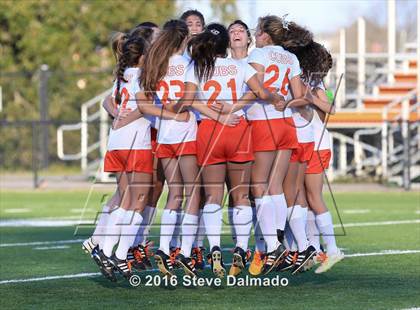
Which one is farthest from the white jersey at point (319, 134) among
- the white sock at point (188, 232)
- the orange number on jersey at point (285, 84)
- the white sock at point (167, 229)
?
the white sock at point (167, 229)

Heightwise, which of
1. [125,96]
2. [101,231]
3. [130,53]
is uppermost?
[130,53]

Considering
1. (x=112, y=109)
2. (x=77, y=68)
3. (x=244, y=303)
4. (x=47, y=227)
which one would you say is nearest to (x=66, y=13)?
(x=77, y=68)

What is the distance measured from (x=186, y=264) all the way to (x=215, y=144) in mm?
972

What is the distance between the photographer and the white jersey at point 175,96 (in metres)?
8.96

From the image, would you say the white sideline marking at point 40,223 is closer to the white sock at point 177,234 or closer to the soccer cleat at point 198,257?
the white sock at point 177,234

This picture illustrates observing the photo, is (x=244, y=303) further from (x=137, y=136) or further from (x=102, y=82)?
(x=102, y=82)

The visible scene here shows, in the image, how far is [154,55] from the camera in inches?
351

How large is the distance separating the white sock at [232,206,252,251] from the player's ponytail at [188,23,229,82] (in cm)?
114

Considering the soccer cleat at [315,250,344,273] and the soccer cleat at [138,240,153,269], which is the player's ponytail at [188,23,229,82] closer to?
the soccer cleat at [138,240,153,269]

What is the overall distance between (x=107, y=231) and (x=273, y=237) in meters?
1.36

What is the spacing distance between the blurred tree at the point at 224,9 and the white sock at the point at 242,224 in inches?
1083

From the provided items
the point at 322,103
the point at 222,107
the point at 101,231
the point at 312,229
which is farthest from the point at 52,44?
the point at 222,107

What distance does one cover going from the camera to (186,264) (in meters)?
8.84

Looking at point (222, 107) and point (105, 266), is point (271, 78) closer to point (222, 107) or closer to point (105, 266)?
point (222, 107)
